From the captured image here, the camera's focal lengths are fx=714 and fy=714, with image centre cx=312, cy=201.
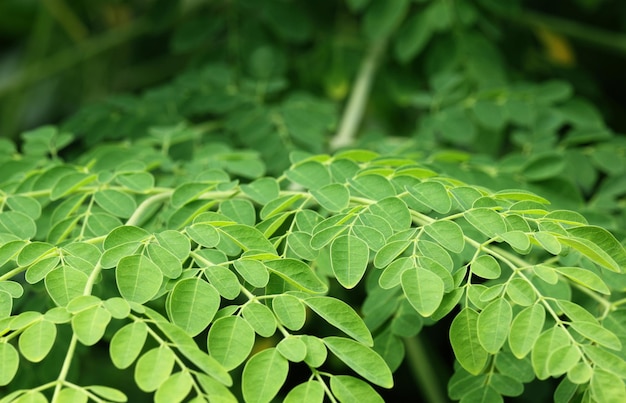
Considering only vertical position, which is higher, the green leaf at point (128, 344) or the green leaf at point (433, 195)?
the green leaf at point (433, 195)

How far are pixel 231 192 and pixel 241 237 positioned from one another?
13cm

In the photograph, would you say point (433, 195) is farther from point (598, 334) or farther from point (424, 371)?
point (424, 371)

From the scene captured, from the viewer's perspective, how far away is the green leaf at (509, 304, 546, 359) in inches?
23.6

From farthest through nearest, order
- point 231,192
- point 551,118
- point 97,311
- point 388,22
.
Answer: point 388,22
point 551,118
point 231,192
point 97,311

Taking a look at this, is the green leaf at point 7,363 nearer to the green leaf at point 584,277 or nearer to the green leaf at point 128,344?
the green leaf at point 128,344

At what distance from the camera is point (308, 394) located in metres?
0.59

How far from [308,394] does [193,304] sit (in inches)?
4.9

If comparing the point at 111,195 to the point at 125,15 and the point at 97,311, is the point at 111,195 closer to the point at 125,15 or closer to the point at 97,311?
the point at 97,311

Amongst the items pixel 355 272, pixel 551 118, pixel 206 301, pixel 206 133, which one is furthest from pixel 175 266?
pixel 551 118

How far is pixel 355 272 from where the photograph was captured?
653mm

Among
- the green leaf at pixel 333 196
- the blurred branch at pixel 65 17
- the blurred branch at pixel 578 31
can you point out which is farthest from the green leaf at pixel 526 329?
Result: the blurred branch at pixel 65 17

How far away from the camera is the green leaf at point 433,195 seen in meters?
0.70

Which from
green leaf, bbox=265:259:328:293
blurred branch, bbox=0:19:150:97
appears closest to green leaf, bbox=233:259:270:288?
green leaf, bbox=265:259:328:293

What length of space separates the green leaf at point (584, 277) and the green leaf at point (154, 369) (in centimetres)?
34
